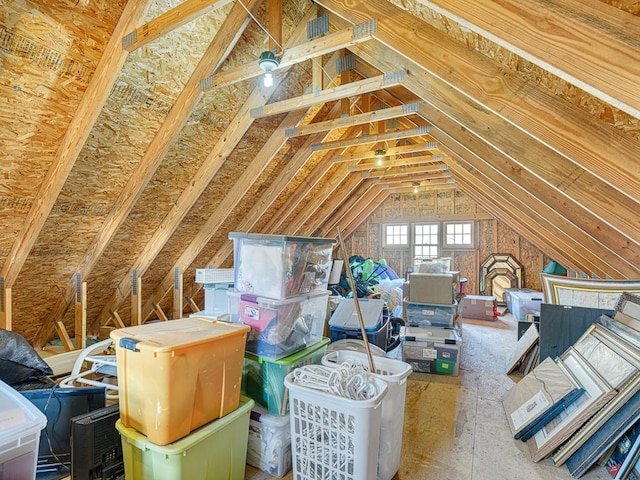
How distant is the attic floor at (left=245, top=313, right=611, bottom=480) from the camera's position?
74.9 inches

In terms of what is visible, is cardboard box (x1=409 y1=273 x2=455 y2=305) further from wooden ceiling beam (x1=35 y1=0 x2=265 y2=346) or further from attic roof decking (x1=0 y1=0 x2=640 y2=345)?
wooden ceiling beam (x1=35 y1=0 x2=265 y2=346)

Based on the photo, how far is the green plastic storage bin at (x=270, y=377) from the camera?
1.98 m

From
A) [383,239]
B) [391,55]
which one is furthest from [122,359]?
[383,239]

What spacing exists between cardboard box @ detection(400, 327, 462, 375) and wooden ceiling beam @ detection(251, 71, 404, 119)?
2483 millimetres

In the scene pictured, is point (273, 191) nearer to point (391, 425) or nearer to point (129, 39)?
point (129, 39)

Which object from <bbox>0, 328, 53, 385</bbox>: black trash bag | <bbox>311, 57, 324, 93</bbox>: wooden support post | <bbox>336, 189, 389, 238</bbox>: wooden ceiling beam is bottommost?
<bbox>0, 328, 53, 385</bbox>: black trash bag

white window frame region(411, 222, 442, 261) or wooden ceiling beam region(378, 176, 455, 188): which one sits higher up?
wooden ceiling beam region(378, 176, 455, 188)

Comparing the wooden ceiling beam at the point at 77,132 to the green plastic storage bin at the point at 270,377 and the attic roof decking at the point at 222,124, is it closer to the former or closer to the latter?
the attic roof decking at the point at 222,124

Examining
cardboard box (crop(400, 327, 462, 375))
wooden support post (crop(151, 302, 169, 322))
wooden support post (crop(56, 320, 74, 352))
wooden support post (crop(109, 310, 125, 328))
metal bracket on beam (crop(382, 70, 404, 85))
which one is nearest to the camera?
metal bracket on beam (crop(382, 70, 404, 85))

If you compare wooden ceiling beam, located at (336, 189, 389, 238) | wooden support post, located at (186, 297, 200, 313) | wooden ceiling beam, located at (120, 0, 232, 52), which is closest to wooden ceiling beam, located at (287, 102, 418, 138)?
wooden ceiling beam, located at (120, 0, 232, 52)

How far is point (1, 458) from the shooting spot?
119 centimetres

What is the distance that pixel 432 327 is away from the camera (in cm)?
380

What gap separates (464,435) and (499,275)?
5.56 metres

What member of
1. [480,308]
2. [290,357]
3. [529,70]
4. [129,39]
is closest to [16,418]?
[290,357]
